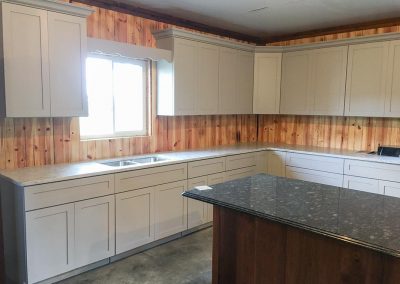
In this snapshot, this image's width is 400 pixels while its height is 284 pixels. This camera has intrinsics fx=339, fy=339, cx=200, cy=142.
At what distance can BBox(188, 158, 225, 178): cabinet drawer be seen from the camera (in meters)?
A: 3.63

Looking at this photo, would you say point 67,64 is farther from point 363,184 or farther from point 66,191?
point 363,184

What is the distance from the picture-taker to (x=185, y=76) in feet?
12.7

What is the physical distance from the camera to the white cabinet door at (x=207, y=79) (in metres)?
4.03

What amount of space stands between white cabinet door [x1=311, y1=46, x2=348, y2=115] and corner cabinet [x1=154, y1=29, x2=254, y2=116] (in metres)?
0.86

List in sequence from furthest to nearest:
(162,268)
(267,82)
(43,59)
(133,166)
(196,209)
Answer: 1. (267,82)
2. (196,209)
3. (133,166)
4. (162,268)
5. (43,59)

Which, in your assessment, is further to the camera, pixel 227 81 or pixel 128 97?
pixel 227 81

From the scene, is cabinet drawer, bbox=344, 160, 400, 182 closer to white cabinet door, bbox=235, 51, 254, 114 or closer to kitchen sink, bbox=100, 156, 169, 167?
white cabinet door, bbox=235, 51, 254, 114

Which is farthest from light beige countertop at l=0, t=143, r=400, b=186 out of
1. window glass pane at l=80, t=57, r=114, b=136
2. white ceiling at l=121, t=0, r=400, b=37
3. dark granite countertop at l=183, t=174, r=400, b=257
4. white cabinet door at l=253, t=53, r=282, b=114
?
white ceiling at l=121, t=0, r=400, b=37

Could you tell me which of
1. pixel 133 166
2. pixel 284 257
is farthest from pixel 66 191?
pixel 284 257

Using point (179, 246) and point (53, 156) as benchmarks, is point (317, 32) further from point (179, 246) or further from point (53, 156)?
point (53, 156)

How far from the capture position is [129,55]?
3.33 m

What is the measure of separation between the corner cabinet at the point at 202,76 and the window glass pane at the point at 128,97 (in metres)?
0.22

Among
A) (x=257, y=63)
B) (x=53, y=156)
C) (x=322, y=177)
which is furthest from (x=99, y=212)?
(x=257, y=63)

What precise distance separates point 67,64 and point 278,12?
2.31m
